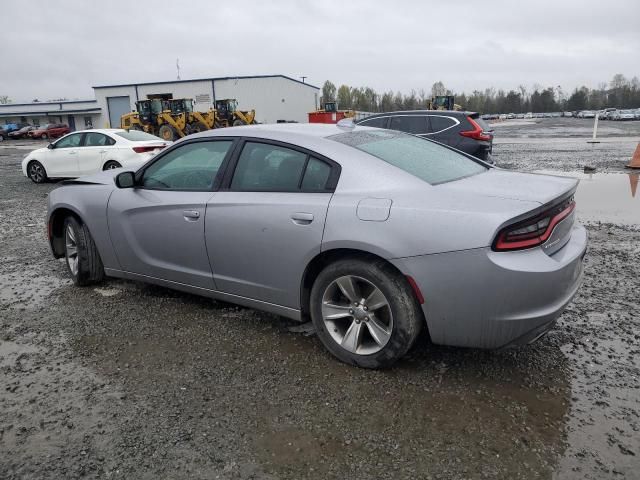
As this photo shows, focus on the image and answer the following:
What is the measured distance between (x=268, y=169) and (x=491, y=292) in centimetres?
176

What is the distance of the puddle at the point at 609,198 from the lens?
24.3 ft

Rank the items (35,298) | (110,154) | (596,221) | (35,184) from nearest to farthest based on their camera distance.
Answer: (35,298) → (596,221) → (110,154) → (35,184)

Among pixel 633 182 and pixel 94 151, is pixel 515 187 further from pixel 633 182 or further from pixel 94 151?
pixel 94 151

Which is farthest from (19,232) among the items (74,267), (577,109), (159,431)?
(577,109)

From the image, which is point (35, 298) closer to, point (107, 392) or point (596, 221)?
point (107, 392)

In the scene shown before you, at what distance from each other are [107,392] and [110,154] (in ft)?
33.8

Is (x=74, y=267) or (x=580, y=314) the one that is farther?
(x=74, y=267)

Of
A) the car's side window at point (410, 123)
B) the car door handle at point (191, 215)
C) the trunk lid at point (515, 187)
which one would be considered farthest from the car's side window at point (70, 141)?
the trunk lid at point (515, 187)

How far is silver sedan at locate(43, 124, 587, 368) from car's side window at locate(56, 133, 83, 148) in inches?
376

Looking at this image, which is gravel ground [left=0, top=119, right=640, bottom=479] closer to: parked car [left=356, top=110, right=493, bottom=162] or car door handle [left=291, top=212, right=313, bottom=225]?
car door handle [left=291, top=212, right=313, bottom=225]

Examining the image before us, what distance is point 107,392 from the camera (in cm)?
308

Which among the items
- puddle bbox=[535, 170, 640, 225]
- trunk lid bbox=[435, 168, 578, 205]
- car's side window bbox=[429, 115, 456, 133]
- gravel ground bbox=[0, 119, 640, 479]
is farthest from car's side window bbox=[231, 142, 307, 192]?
car's side window bbox=[429, 115, 456, 133]

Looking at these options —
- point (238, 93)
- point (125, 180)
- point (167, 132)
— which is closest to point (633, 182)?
point (125, 180)

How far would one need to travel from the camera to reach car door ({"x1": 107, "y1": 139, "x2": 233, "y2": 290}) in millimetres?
3867
